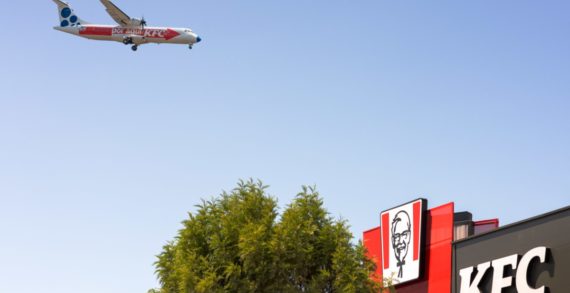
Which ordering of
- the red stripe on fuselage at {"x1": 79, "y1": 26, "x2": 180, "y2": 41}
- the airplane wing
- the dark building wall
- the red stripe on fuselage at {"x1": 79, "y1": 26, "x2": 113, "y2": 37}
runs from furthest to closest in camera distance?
1. the red stripe on fuselage at {"x1": 79, "y1": 26, "x2": 113, "y2": 37}
2. the red stripe on fuselage at {"x1": 79, "y1": 26, "x2": 180, "y2": 41}
3. the airplane wing
4. the dark building wall

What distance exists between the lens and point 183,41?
80.6 m

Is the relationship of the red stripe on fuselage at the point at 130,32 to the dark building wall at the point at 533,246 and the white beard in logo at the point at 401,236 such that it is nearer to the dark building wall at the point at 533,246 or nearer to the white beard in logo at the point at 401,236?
the white beard in logo at the point at 401,236

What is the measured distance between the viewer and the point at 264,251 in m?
35.1

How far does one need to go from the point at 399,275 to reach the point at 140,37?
43.5 metres

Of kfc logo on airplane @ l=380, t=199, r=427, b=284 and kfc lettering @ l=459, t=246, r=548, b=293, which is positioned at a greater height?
kfc logo on airplane @ l=380, t=199, r=427, b=284

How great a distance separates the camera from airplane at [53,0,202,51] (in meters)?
78.3

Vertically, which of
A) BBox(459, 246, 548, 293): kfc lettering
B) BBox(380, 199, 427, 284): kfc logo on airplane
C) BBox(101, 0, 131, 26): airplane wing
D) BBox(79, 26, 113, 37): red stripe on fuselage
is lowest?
BBox(459, 246, 548, 293): kfc lettering

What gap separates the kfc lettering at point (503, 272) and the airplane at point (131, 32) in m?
49.9

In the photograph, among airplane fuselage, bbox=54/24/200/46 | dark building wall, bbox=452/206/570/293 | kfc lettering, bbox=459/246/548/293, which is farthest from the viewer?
airplane fuselage, bbox=54/24/200/46

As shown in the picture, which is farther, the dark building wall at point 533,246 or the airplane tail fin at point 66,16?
the airplane tail fin at point 66,16

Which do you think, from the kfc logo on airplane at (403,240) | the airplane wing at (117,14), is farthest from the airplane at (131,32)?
the kfc logo on airplane at (403,240)

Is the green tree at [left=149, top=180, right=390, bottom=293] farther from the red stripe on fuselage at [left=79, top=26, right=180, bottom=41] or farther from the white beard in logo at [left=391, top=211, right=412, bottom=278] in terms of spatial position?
the red stripe on fuselage at [left=79, top=26, right=180, bottom=41]

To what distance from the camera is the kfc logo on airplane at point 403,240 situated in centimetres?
4084

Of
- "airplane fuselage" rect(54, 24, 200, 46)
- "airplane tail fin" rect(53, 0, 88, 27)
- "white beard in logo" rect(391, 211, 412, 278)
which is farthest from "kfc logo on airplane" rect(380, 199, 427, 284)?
"airplane tail fin" rect(53, 0, 88, 27)
